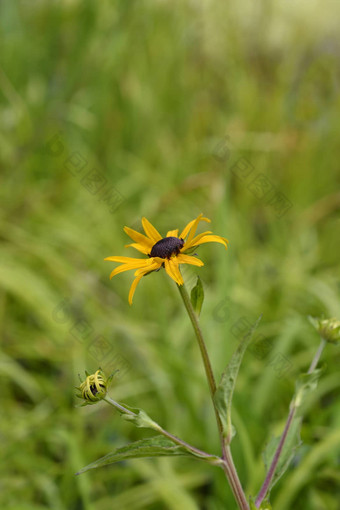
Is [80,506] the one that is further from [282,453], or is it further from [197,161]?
[197,161]

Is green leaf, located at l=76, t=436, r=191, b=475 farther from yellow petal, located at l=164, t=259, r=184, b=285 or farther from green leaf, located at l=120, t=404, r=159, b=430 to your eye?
yellow petal, located at l=164, t=259, r=184, b=285

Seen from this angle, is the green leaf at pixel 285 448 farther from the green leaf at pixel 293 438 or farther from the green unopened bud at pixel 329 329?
the green unopened bud at pixel 329 329
